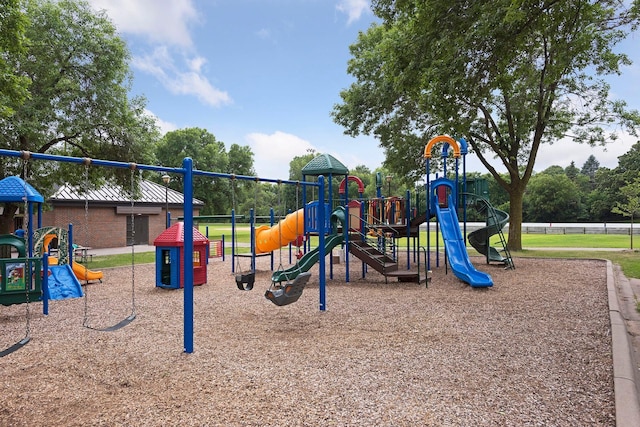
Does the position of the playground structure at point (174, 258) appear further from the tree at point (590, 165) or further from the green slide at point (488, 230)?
the tree at point (590, 165)

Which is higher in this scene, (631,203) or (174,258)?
(631,203)

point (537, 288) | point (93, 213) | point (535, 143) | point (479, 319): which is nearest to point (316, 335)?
point (479, 319)

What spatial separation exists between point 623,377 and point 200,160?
56706 millimetres

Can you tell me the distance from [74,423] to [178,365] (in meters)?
1.40

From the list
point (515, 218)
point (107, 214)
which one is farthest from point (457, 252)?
point (107, 214)

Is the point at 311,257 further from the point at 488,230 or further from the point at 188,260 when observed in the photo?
the point at 488,230

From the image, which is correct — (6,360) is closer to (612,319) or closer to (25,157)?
(25,157)

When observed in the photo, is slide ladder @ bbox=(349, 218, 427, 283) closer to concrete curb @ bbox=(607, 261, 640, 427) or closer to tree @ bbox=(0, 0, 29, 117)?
concrete curb @ bbox=(607, 261, 640, 427)

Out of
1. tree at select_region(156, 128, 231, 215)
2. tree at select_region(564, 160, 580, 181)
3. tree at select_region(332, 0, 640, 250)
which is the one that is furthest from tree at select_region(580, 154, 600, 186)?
tree at select_region(332, 0, 640, 250)

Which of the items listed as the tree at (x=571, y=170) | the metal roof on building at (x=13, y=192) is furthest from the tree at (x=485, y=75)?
the tree at (x=571, y=170)

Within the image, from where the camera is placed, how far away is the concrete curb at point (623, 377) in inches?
134

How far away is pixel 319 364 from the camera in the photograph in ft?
15.5

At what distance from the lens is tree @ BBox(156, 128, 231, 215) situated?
182 feet

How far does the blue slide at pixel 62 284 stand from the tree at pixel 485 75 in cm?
858
